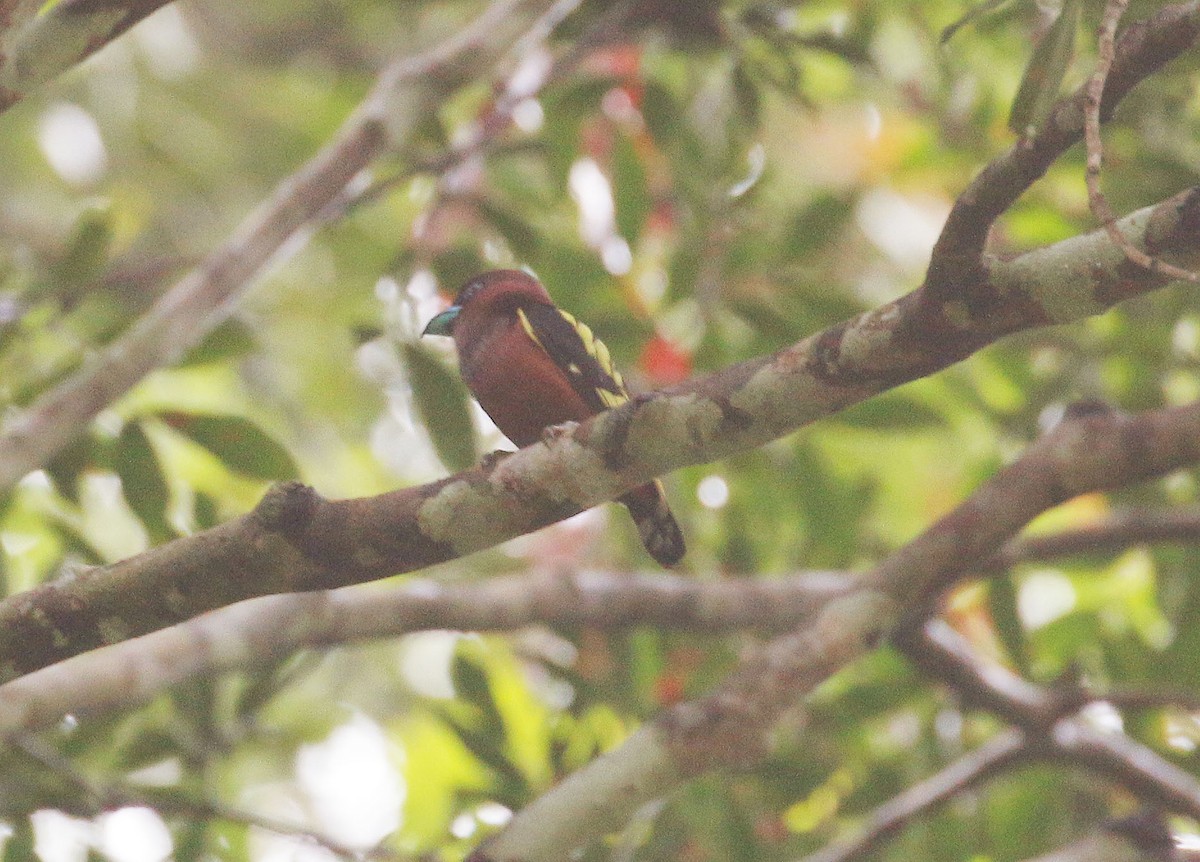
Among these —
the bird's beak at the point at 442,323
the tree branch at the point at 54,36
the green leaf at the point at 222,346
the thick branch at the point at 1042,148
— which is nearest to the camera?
the thick branch at the point at 1042,148

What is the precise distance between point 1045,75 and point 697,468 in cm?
297

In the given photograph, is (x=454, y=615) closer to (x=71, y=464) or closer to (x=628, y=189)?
(x=71, y=464)

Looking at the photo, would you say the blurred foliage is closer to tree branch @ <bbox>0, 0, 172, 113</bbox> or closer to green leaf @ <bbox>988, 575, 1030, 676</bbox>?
green leaf @ <bbox>988, 575, 1030, 676</bbox>

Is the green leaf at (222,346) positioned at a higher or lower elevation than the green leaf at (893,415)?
higher

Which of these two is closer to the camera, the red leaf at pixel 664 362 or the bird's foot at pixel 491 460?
the bird's foot at pixel 491 460

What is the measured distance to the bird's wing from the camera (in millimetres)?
4059

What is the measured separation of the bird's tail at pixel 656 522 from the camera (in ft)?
13.3

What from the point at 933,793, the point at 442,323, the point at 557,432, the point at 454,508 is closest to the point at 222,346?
the point at 442,323

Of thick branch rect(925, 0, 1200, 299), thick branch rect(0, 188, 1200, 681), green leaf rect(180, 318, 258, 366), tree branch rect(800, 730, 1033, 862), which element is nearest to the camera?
thick branch rect(925, 0, 1200, 299)

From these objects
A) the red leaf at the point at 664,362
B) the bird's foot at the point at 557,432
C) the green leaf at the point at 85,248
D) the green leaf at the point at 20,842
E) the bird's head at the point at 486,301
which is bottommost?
the bird's foot at the point at 557,432

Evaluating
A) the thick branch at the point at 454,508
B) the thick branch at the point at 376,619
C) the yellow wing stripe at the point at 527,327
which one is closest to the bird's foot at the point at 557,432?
the thick branch at the point at 454,508

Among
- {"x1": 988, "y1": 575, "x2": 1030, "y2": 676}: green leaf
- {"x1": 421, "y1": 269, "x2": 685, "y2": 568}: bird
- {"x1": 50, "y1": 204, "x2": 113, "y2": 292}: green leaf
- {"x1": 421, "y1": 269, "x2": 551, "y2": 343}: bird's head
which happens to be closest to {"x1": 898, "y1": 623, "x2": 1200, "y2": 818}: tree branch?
→ {"x1": 988, "y1": 575, "x2": 1030, "y2": 676}: green leaf

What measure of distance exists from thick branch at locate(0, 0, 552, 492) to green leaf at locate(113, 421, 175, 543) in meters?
0.28

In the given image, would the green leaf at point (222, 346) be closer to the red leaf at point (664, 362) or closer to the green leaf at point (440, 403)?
the green leaf at point (440, 403)
